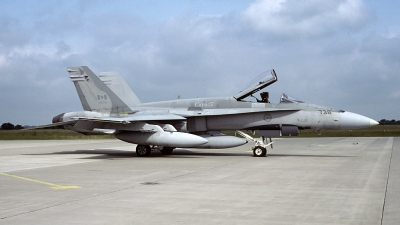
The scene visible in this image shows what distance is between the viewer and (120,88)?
21453 millimetres

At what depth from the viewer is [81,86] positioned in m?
19.6

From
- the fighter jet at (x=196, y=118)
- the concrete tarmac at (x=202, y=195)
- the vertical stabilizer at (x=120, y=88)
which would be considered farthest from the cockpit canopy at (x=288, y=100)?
the vertical stabilizer at (x=120, y=88)

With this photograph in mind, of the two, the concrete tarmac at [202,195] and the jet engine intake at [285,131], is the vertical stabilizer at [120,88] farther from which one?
the concrete tarmac at [202,195]

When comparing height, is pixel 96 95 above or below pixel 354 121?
above

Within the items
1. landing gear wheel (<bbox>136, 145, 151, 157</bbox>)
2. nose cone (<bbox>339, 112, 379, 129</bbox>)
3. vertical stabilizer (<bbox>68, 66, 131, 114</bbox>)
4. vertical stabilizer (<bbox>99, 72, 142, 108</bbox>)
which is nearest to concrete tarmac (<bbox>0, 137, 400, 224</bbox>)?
nose cone (<bbox>339, 112, 379, 129</bbox>)

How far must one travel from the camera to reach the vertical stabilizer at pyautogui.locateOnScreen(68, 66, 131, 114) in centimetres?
1950

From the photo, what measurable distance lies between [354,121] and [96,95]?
10.4 m

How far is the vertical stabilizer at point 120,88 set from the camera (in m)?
21.2

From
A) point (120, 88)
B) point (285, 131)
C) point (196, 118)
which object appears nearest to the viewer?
point (285, 131)

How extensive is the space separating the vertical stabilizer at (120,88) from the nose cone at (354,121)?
917cm

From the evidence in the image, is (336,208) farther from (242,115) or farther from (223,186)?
(242,115)

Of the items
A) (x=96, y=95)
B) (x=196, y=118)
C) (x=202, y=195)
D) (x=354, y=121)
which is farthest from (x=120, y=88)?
(x=202, y=195)

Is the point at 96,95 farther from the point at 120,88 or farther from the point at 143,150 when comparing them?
the point at 143,150

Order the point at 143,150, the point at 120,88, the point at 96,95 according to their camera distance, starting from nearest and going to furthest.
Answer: the point at 143,150 < the point at 96,95 < the point at 120,88
